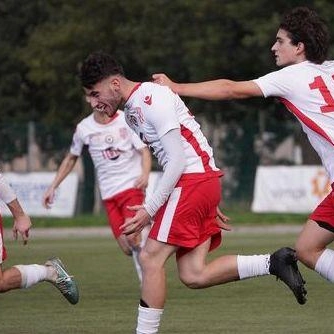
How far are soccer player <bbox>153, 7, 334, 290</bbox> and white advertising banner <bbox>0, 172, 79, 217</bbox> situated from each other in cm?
2461

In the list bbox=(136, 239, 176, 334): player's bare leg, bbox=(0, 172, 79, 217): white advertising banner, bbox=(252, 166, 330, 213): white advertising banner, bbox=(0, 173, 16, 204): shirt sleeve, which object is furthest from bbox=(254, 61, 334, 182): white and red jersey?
bbox=(0, 172, 79, 217): white advertising banner

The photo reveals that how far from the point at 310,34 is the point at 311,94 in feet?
1.41

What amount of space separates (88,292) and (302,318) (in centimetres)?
356

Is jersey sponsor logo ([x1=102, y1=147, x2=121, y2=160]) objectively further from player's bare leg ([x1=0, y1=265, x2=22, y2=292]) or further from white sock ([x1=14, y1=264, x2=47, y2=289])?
player's bare leg ([x1=0, y1=265, x2=22, y2=292])

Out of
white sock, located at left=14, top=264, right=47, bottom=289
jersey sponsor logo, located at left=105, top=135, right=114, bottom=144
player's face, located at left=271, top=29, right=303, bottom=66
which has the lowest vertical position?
jersey sponsor logo, located at left=105, top=135, right=114, bottom=144

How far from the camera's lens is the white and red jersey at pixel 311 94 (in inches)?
380

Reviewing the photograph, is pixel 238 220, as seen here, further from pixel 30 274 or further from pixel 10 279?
pixel 10 279

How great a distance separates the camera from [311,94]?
9.70 m

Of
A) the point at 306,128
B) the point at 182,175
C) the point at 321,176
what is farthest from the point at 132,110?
the point at 321,176

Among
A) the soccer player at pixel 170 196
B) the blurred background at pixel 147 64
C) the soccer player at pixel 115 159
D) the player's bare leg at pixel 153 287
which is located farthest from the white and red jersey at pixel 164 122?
the blurred background at pixel 147 64

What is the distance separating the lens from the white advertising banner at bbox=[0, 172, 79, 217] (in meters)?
34.3

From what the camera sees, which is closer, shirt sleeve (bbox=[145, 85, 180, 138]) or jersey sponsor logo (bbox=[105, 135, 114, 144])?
shirt sleeve (bbox=[145, 85, 180, 138])

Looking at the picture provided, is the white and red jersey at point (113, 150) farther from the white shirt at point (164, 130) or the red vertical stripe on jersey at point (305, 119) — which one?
the red vertical stripe on jersey at point (305, 119)

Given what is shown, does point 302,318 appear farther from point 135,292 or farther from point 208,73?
point 208,73
